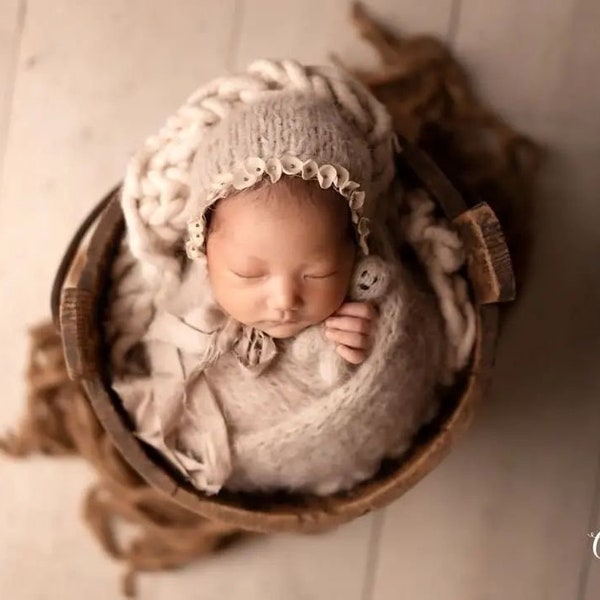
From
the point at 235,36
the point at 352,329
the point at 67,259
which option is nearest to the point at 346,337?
the point at 352,329

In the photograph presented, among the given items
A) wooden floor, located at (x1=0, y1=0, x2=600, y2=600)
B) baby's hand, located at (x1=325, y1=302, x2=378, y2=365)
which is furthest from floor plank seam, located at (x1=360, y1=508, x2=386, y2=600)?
baby's hand, located at (x1=325, y1=302, x2=378, y2=365)

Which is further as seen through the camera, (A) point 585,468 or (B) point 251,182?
(A) point 585,468

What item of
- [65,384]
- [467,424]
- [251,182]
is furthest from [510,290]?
[65,384]

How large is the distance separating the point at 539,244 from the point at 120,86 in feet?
1.55

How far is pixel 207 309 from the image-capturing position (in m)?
0.84

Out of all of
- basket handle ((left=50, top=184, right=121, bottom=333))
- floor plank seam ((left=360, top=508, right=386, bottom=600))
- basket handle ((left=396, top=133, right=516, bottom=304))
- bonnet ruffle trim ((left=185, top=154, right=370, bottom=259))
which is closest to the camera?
bonnet ruffle trim ((left=185, top=154, right=370, bottom=259))

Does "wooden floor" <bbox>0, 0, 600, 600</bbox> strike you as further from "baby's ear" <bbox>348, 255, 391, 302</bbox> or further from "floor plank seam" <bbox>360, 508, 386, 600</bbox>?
"baby's ear" <bbox>348, 255, 391, 302</bbox>

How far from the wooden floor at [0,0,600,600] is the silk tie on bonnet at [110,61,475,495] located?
187 millimetres

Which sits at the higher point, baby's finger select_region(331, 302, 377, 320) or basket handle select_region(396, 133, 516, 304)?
basket handle select_region(396, 133, 516, 304)

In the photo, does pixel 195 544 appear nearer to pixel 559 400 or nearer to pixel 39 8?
pixel 559 400

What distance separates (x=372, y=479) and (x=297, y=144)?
323 millimetres

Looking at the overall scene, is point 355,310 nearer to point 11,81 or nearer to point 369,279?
point 369,279

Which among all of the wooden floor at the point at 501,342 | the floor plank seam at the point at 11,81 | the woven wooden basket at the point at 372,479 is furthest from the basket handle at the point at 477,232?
the floor plank seam at the point at 11,81

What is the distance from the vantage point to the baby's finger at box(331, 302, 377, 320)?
80 centimetres
